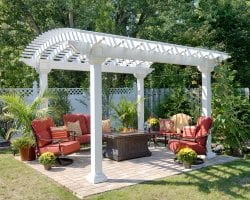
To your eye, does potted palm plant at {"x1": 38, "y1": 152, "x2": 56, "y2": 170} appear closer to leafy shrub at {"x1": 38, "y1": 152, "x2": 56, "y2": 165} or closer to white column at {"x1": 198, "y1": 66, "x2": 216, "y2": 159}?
leafy shrub at {"x1": 38, "y1": 152, "x2": 56, "y2": 165}

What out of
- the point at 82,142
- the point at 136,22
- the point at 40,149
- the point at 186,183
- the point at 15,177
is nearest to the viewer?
the point at 186,183

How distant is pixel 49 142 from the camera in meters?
8.00

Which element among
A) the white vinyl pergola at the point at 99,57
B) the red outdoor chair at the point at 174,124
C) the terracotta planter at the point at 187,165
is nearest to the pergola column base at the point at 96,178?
the white vinyl pergola at the point at 99,57

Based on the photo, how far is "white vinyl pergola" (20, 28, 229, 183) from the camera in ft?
20.6

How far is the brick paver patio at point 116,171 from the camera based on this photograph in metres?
5.95

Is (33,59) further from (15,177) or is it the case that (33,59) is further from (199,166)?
(199,166)

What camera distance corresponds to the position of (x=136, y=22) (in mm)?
17000

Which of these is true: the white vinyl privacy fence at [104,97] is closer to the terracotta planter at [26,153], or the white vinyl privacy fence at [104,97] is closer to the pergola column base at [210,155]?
the pergola column base at [210,155]

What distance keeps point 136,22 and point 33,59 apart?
9039 mm

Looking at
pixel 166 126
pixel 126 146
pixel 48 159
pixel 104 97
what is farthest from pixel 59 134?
pixel 104 97

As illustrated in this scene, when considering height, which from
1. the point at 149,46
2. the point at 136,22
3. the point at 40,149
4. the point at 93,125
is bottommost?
the point at 40,149

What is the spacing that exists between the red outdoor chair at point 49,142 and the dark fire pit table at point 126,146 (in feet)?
2.75

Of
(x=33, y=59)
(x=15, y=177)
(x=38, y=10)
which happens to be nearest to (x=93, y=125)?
(x=15, y=177)

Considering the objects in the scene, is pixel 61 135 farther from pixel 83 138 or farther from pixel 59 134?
pixel 83 138
